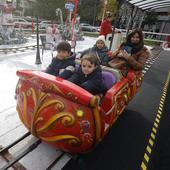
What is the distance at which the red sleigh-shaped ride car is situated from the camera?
5.88 ft

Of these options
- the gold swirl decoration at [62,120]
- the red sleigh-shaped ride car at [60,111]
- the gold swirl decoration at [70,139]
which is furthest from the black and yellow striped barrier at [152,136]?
the gold swirl decoration at [62,120]

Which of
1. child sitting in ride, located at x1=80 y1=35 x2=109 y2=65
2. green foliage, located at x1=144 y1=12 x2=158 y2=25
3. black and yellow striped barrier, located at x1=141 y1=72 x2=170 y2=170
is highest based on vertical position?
child sitting in ride, located at x1=80 y1=35 x2=109 y2=65

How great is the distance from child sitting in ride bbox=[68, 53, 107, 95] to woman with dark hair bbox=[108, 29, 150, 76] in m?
1.04

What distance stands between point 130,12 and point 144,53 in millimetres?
5773

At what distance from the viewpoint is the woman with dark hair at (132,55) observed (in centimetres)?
339

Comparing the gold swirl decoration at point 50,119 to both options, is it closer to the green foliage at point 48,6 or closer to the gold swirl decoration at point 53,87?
the gold swirl decoration at point 53,87

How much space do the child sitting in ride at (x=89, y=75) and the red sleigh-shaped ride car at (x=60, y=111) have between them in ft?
1.46

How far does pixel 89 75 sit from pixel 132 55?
154 cm

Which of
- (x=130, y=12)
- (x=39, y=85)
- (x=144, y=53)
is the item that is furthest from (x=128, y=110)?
(x=130, y=12)

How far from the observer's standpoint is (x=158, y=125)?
3408mm

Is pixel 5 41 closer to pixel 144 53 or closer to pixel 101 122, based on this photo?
pixel 144 53

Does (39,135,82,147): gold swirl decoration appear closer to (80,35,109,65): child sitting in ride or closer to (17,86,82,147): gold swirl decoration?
(17,86,82,147): gold swirl decoration

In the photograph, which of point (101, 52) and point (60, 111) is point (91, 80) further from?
point (101, 52)

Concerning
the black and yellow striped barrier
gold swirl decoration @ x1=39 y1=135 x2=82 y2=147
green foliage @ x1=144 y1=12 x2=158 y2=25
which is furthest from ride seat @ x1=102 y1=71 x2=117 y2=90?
green foliage @ x1=144 y1=12 x2=158 y2=25
